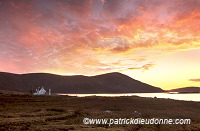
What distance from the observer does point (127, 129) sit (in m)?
21.2

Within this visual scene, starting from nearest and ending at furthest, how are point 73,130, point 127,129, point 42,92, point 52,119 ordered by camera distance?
1. point 73,130
2. point 127,129
3. point 52,119
4. point 42,92

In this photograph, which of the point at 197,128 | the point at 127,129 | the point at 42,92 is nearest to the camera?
the point at 127,129

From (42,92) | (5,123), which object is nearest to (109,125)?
(5,123)

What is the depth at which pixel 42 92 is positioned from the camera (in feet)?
342

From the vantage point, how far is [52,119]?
92.0 feet

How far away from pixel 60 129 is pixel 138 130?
358 inches

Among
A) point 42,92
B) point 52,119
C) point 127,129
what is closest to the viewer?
point 127,129

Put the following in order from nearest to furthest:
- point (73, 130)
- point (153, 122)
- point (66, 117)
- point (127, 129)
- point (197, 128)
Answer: point (73, 130), point (127, 129), point (197, 128), point (153, 122), point (66, 117)

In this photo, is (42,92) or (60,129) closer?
(60,129)

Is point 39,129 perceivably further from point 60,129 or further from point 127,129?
point 127,129

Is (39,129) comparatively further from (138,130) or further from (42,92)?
(42,92)

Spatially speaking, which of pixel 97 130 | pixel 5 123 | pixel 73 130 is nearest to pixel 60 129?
pixel 73 130

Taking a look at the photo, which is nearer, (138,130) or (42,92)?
(138,130)

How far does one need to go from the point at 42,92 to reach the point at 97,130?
299 feet
